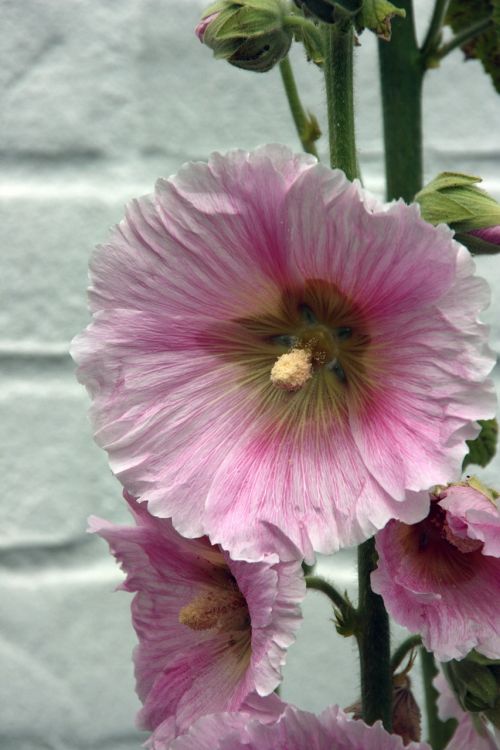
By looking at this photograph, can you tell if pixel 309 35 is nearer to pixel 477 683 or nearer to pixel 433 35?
pixel 433 35

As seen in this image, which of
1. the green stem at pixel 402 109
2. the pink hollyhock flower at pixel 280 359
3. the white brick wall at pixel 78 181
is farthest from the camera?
the white brick wall at pixel 78 181

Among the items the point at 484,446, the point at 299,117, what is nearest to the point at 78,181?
the point at 299,117

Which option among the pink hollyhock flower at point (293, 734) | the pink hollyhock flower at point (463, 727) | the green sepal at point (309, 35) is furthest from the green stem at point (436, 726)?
the green sepal at point (309, 35)

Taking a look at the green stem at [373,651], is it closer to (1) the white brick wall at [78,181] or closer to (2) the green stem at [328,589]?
(2) the green stem at [328,589]

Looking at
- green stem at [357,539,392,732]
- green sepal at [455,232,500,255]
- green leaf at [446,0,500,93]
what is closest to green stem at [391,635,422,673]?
green stem at [357,539,392,732]

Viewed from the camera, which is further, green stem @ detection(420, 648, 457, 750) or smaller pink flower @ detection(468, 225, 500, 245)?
green stem @ detection(420, 648, 457, 750)

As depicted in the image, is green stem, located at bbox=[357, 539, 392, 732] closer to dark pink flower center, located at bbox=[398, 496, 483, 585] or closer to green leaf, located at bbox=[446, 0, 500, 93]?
dark pink flower center, located at bbox=[398, 496, 483, 585]

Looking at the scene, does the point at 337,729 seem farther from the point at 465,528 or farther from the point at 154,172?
the point at 154,172
